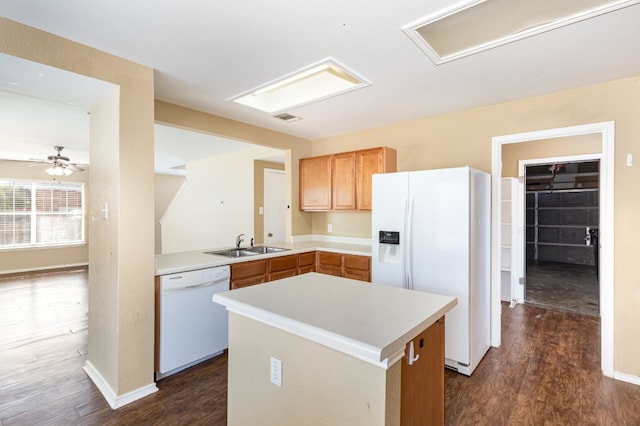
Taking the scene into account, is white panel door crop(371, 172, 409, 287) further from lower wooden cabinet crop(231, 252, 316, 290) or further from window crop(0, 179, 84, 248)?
window crop(0, 179, 84, 248)

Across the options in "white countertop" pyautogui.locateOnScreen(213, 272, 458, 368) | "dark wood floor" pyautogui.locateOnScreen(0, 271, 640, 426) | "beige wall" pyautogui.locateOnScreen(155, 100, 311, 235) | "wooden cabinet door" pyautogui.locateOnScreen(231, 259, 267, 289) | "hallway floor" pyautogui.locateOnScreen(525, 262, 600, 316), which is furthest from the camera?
"hallway floor" pyautogui.locateOnScreen(525, 262, 600, 316)

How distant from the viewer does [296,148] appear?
448cm

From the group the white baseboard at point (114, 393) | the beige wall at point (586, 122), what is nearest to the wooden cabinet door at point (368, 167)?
the beige wall at point (586, 122)

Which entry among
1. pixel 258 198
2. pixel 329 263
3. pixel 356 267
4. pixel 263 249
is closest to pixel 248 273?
pixel 263 249

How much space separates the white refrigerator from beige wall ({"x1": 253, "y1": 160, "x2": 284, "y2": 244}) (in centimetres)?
272

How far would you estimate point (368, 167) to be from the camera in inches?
147

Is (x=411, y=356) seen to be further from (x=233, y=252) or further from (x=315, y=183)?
(x=315, y=183)

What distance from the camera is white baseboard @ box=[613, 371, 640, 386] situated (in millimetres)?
2465

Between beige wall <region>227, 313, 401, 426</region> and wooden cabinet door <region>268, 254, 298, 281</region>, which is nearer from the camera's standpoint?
beige wall <region>227, 313, 401, 426</region>

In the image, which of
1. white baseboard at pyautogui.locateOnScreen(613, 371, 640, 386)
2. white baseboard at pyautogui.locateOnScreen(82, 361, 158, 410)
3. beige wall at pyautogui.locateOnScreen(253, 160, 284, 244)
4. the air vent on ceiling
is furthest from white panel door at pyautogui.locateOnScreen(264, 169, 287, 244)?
white baseboard at pyautogui.locateOnScreen(613, 371, 640, 386)

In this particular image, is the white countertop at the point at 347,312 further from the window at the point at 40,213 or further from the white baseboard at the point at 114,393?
the window at the point at 40,213

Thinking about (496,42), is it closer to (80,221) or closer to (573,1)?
(573,1)

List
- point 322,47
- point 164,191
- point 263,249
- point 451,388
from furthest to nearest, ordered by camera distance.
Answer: point 164,191 → point 263,249 → point 451,388 → point 322,47

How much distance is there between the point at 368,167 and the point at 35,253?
7.48 m
